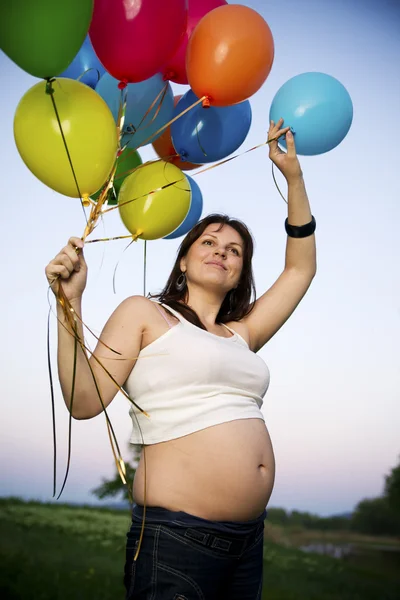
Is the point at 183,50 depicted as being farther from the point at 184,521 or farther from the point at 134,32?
the point at 184,521

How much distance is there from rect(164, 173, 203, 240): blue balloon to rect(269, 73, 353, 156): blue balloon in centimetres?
31

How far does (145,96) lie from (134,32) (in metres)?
0.25

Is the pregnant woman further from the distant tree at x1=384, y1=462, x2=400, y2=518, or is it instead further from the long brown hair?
the distant tree at x1=384, y1=462, x2=400, y2=518

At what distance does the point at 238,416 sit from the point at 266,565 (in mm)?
3728

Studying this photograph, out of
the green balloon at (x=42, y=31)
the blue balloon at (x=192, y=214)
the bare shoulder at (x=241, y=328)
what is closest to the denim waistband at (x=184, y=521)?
the bare shoulder at (x=241, y=328)

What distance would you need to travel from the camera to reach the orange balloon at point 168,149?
186cm

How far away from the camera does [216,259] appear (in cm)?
167

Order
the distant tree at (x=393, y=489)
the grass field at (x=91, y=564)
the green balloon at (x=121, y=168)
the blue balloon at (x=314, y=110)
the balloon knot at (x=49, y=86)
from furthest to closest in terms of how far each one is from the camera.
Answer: the distant tree at (x=393, y=489) < the grass field at (x=91, y=564) < the green balloon at (x=121, y=168) < the blue balloon at (x=314, y=110) < the balloon knot at (x=49, y=86)

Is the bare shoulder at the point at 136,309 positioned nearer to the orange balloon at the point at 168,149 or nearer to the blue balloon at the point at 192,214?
the blue balloon at the point at 192,214

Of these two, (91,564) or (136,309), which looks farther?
(91,564)


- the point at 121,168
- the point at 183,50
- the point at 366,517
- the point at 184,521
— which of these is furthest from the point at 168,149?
the point at 366,517

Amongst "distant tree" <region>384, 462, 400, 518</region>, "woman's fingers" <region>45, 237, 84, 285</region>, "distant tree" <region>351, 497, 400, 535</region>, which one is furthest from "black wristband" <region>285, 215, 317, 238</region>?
"distant tree" <region>384, 462, 400, 518</region>

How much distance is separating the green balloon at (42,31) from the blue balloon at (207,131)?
506 millimetres

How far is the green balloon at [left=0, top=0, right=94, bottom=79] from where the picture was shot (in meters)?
1.13
